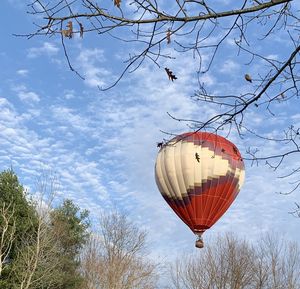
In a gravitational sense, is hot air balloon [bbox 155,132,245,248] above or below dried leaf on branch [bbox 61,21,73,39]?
above

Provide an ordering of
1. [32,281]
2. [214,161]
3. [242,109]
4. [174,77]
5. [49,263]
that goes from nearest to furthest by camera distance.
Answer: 1. [174,77]
2. [242,109]
3. [214,161]
4. [32,281]
5. [49,263]

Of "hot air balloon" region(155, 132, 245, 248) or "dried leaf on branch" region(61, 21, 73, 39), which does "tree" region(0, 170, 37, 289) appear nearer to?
"hot air balloon" region(155, 132, 245, 248)

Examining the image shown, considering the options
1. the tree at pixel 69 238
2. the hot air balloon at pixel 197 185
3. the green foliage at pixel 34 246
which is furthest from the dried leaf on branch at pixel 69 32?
the tree at pixel 69 238

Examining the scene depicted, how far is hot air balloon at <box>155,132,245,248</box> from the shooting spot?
1368 cm

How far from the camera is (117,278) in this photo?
28.6 meters

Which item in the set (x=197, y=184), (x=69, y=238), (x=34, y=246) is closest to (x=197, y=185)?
(x=197, y=184)

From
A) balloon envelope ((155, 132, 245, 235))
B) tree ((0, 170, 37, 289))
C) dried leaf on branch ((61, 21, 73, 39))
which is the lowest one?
dried leaf on branch ((61, 21, 73, 39))

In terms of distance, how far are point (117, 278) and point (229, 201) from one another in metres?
15.7

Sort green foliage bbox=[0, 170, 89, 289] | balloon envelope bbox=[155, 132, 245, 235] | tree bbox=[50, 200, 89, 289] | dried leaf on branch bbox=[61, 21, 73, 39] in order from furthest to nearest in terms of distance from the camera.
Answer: tree bbox=[50, 200, 89, 289] → green foliage bbox=[0, 170, 89, 289] → balloon envelope bbox=[155, 132, 245, 235] → dried leaf on branch bbox=[61, 21, 73, 39]

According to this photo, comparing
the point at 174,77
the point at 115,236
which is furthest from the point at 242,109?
the point at 115,236

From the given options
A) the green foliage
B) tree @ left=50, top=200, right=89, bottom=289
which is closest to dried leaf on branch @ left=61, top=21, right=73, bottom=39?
the green foliage

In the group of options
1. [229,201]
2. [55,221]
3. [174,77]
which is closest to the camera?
[174,77]

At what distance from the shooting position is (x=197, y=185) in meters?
13.9

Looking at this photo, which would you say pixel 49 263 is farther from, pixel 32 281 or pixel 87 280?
pixel 87 280
